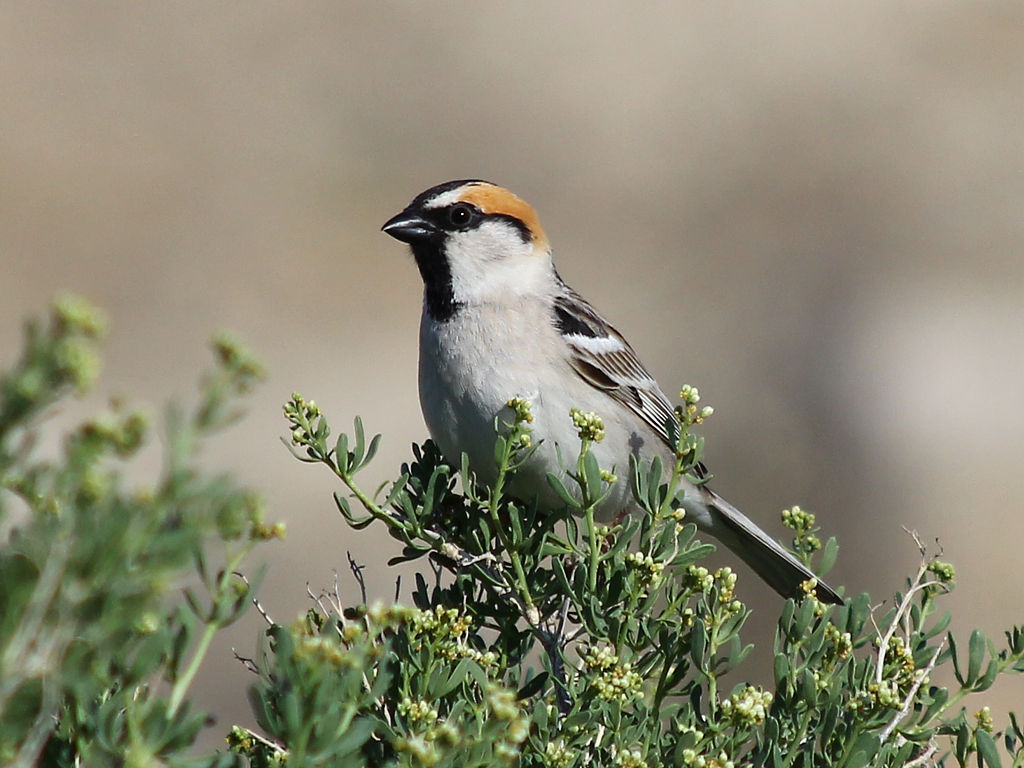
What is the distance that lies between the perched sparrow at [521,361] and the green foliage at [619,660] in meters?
0.89

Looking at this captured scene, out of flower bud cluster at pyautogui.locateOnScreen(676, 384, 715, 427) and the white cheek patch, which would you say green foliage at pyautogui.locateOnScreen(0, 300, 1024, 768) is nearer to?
flower bud cluster at pyautogui.locateOnScreen(676, 384, 715, 427)

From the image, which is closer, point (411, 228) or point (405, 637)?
point (405, 637)

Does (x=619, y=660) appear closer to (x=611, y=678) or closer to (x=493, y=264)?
→ (x=611, y=678)

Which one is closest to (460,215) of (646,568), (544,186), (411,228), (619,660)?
(411,228)

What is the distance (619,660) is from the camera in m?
1.74

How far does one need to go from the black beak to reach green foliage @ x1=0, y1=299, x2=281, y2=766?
2413 millimetres

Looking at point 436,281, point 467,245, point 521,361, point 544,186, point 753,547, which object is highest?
point 544,186

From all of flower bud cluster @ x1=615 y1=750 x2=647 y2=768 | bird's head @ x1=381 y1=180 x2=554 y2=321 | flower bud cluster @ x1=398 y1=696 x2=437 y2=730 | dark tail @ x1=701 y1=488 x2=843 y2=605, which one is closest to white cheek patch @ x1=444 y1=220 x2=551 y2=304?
bird's head @ x1=381 y1=180 x2=554 y2=321

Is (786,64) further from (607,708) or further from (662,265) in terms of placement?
(607,708)

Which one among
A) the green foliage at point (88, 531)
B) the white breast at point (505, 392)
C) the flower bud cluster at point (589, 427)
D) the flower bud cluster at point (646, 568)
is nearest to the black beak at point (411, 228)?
the white breast at point (505, 392)

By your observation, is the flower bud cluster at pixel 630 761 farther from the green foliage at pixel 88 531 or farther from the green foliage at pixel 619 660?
the green foliage at pixel 88 531

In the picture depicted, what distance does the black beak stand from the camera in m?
3.49

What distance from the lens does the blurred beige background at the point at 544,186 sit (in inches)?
297

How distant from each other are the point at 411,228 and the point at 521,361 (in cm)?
51
